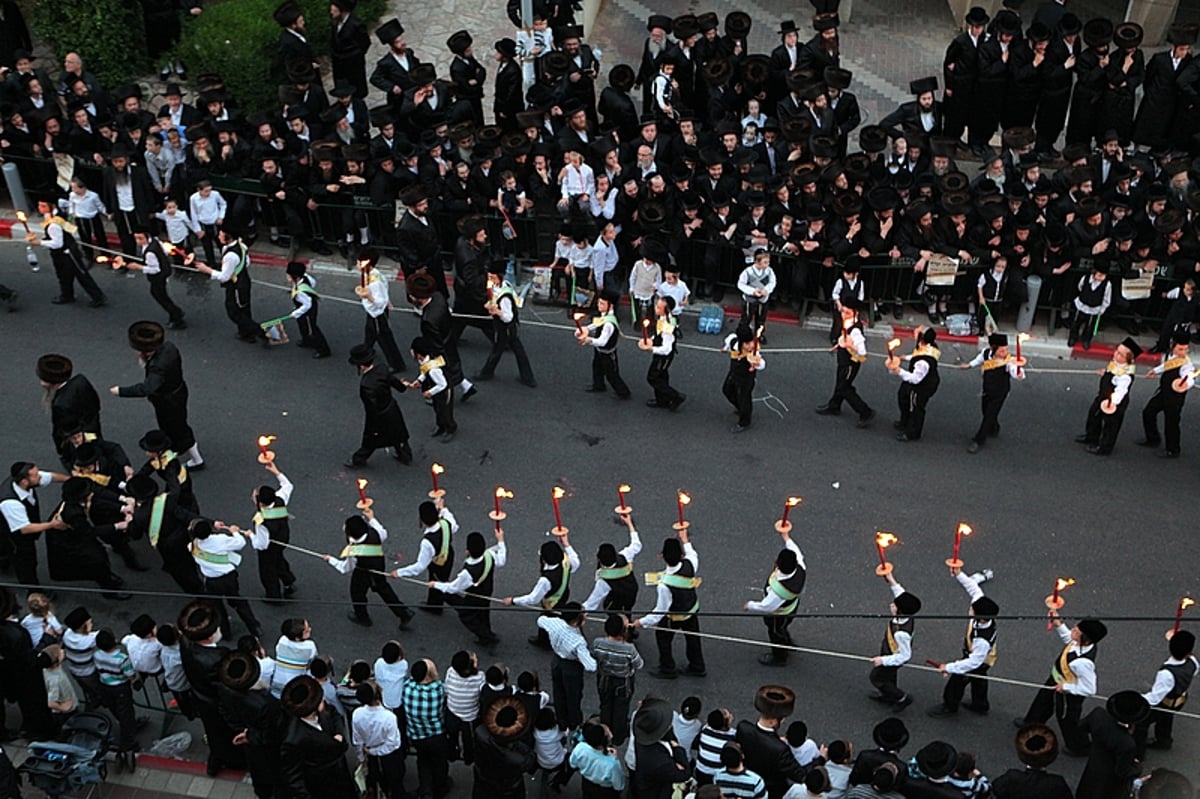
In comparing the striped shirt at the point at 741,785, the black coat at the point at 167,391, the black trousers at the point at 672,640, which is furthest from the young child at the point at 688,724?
the black coat at the point at 167,391

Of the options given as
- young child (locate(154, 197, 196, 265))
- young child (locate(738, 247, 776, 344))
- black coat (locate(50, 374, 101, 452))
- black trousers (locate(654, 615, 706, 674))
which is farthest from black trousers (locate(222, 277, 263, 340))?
black trousers (locate(654, 615, 706, 674))

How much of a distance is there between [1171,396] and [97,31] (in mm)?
15230

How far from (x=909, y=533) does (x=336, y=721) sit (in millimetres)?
5901

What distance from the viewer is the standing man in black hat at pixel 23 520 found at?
496 inches

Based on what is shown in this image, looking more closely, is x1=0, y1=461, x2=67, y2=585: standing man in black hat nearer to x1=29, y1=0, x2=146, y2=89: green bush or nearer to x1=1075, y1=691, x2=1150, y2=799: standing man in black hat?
x1=1075, y1=691, x2=1150, y2=799: standing man in black hat

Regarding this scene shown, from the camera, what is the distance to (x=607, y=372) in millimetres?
15531

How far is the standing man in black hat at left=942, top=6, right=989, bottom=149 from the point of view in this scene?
18391mm

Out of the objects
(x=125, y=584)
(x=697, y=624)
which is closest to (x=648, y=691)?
(x=697, y=624)

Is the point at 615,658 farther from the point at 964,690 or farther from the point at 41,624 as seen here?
the point at 41,624

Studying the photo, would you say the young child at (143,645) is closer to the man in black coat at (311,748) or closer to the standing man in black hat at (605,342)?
the man in black coat at (311,748)

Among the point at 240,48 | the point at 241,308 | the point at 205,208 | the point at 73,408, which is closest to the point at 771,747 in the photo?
the point at 73,408

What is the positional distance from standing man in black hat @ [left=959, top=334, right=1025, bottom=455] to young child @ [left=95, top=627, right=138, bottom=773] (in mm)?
8445

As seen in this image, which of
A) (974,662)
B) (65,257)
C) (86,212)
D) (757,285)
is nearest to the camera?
(974,662)

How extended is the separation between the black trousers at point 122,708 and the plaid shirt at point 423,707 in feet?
7.82
